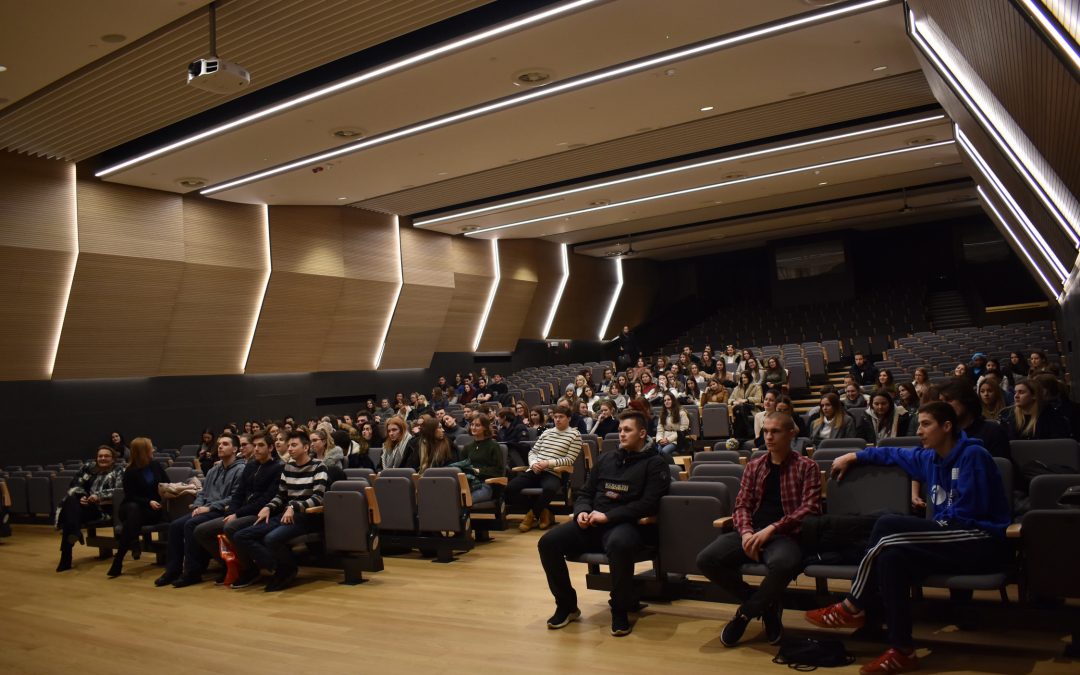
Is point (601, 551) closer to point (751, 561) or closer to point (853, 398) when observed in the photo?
point (751, 561)

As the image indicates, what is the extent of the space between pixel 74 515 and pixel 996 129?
8860 millimetres

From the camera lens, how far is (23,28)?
21.5 ft

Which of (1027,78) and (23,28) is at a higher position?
(23,28)

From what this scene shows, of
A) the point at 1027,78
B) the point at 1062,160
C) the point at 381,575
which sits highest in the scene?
the point at 1027,78

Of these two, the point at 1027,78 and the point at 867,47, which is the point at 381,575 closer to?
the point at 1027,78

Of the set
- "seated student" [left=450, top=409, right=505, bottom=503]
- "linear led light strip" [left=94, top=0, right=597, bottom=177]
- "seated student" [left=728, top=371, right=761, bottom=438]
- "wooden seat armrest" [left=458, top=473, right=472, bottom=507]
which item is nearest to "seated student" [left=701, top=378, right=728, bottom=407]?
"seated student" [left=728, top=371, right=761, bottom=438]

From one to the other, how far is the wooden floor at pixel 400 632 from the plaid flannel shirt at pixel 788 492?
1.82 ft

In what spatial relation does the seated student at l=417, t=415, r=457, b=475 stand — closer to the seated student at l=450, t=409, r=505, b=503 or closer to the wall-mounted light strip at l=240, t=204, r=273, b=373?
the seated student at l=450, t=409, r=505, b=503

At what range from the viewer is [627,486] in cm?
423

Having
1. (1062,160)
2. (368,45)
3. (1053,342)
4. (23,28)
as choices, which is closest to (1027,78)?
(1062,160)

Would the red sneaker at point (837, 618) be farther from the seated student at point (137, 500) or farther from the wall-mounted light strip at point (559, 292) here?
the wall-mounted light strip at point (559, 292)

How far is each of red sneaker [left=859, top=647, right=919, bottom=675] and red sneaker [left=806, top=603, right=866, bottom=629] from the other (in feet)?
0.59

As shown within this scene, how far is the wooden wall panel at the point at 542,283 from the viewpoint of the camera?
19.6m

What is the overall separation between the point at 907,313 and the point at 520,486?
16.2 meters
